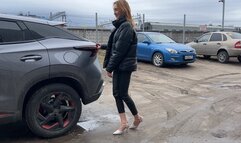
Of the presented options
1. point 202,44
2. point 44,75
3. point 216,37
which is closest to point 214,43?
point 216,37

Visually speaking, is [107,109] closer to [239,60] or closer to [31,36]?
[31,36]

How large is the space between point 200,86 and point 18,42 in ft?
20.4

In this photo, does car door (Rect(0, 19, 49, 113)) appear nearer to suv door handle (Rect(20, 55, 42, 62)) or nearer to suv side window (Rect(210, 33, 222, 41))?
suv door handle (Rect(20, 55, 42, 62))

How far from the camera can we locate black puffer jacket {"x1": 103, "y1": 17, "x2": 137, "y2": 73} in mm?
5008

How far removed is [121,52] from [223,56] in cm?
1184

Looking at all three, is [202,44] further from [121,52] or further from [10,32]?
[10,32]

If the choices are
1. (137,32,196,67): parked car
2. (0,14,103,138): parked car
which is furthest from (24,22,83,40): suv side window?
(137,32,196,67): parked car

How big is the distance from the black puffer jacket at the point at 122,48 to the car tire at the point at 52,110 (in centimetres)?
73

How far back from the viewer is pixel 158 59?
45.5ft

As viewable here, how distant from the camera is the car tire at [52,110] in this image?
16.0 feet

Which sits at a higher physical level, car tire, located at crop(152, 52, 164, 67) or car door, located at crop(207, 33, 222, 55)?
car door, located at crop(207, 33, 222, 55)

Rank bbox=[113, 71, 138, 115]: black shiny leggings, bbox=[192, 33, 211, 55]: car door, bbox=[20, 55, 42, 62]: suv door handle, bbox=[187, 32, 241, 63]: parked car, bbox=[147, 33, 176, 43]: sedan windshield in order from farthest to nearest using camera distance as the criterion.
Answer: bbox=[192, 33, 211, 55]: car door, bbox=[187, 32, 241, 63]: parked car, bbox=[147, 33, 176, 43]: sedan windshield, bbox=[113, 71, 138, 115]: black shiny leggings, bbox=[20, 55, 42, 62]: suv door handle

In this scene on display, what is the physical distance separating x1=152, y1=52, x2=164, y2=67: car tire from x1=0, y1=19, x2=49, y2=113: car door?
9188mm

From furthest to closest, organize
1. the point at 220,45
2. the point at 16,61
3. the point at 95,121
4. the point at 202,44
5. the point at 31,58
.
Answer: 1. the point at 202,44
2. the point at 220,45
3. the point at 95,121
4. the point at 31,58
5. the point at 16,61
